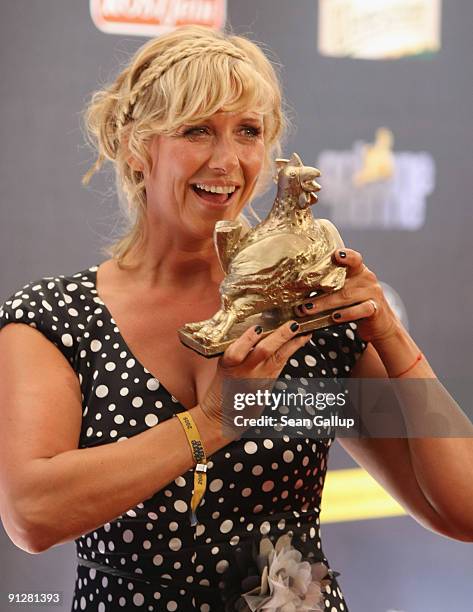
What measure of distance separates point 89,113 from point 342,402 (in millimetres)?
625

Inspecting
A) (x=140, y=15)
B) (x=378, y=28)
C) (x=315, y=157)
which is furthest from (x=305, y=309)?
(x=378, y=28)

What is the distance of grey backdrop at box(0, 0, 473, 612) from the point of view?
229 cm

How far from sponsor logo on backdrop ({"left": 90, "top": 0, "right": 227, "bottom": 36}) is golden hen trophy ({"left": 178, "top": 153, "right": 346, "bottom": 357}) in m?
1.20

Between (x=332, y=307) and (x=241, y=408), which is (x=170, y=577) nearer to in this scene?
(x=241, y=408)

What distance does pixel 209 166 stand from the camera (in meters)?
1.29

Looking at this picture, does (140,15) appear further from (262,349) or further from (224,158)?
(262,349)

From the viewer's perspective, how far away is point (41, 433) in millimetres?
1224

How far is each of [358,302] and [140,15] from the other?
136cm

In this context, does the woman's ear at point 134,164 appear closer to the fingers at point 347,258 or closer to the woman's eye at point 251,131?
the woman's eye at point 251,131

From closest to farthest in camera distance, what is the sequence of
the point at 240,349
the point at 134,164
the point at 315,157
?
the point at 240,349
the point at 134,164
the point at 315,157

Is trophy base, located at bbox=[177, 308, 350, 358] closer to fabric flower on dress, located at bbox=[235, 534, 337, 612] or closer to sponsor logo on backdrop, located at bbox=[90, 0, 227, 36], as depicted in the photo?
fabric flower on dress, located at bbox=[235, 534, 337, 612]

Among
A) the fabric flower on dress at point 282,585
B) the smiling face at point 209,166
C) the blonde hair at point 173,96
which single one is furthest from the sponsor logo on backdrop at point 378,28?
the fabric flower on dress at point 282,585

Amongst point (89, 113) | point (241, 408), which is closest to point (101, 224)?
point (89, 113)

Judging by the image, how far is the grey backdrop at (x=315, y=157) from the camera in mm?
2293
